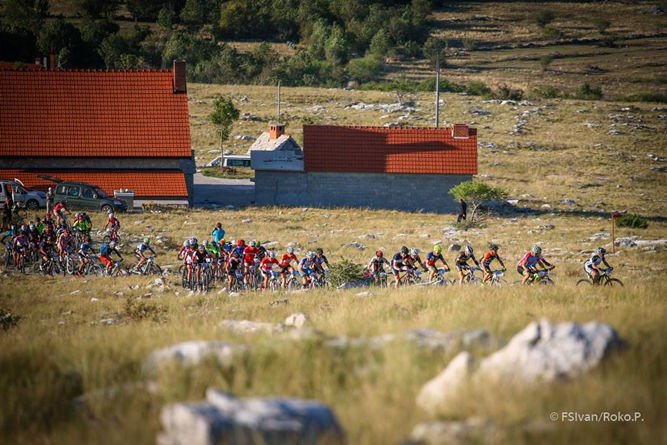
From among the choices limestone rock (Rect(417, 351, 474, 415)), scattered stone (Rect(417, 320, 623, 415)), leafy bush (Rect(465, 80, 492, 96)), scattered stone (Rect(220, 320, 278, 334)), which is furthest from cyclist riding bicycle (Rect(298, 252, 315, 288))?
leafy bush (Rect(465, 80, 492, 96))

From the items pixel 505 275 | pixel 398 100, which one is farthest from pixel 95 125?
pixel 398 100

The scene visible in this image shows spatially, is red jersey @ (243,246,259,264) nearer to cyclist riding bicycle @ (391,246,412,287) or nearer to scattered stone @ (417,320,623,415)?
cyclist riding bicycle @ (391,246,412,287)

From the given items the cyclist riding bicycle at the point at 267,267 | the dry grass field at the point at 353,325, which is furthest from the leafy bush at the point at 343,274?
the dry grass field at the point at 353,325

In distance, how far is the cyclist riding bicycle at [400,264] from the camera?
2392 cm

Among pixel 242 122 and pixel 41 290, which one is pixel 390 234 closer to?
pixel 41 290

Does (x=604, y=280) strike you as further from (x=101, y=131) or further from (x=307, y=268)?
(x=101, y=131)

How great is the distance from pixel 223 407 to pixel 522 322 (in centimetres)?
569

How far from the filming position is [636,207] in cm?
4516

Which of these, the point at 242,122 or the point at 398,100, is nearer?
the point at 242,122

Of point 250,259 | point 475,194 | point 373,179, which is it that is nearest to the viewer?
point 250,259

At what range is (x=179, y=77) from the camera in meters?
45.8

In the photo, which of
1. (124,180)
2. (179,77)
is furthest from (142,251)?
(179,77)

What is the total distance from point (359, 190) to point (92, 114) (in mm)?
14220

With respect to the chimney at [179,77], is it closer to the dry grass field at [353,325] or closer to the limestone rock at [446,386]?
A: the dry grass field at [353,325]
